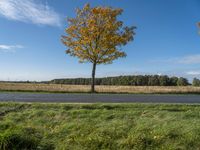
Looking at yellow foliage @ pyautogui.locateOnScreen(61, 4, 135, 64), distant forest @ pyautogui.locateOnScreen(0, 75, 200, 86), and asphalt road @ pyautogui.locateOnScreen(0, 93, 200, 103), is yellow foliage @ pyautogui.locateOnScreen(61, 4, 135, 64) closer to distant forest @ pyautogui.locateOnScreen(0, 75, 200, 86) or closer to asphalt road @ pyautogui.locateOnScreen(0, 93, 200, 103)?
asphalt road @ pyautogui.locateOnScreen(0, 93, 200, 103)

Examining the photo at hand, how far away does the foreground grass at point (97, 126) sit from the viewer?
7.98 m

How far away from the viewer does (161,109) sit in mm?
12914

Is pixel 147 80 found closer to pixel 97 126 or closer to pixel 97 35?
pixel 97 35

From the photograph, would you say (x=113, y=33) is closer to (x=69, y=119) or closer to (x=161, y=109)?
(x=161, y=109)

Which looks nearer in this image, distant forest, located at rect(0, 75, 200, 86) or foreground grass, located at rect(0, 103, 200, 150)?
foreground grass, located at rect(0, 103, 200, 150)

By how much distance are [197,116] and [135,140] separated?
4.69 m

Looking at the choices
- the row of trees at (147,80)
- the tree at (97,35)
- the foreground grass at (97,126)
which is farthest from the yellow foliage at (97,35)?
the row of trees at (147,80)

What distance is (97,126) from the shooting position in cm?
973

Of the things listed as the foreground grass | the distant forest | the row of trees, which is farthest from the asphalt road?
the distant forest

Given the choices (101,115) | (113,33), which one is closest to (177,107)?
(101,115)

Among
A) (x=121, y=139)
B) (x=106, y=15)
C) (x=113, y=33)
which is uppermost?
(x=106, y=15)

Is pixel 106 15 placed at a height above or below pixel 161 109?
above

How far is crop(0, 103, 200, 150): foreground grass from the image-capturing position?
7.98 metres

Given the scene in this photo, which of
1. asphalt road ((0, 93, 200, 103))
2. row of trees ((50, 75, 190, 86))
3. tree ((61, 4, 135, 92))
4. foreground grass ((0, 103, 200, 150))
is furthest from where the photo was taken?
row of trees ((50, 75, 190, 86))
